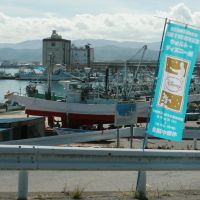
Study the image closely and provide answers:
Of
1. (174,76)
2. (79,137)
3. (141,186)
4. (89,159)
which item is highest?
(174,76)

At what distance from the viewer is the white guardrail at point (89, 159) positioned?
6218 millimetres

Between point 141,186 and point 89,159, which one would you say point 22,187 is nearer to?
point 89,159

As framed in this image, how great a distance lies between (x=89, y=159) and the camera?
6398mm

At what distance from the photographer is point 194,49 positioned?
7.10 m

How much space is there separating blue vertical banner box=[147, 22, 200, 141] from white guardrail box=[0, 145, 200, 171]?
2.44 ft

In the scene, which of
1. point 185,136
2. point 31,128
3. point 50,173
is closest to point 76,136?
point 31,128

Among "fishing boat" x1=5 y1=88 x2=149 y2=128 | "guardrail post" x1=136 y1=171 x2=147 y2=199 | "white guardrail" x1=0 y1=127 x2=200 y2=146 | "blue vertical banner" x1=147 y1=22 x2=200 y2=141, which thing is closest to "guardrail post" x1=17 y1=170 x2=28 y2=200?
"guardrail post" x1=136 y1=171 x2=147 y2=199

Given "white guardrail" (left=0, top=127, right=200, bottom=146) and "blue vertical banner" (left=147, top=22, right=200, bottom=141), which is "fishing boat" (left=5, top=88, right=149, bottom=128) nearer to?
"white guardrail" (left=0, top=127, right=200, bottom=146)

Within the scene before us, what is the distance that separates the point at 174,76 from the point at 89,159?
188 cm

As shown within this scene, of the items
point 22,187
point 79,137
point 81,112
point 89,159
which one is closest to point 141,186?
point 89,159

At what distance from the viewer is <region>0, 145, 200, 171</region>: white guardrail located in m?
6.22

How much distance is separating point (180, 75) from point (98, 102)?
27.4 metres

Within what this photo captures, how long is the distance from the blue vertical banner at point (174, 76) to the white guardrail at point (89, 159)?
74cm

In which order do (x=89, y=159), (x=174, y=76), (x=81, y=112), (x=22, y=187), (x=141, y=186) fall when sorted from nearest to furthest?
(x=22, y=187), (x=89, y=159), (x=141, y=186), (x=174, y=76), (x=81, y=112)
